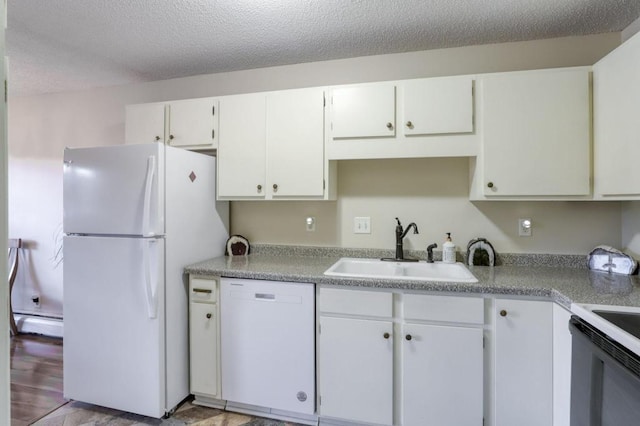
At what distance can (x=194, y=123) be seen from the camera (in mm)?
2324

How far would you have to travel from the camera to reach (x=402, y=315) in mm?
1675

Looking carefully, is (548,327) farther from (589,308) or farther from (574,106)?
(574,106)

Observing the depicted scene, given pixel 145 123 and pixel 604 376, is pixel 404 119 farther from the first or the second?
pixel 145 123

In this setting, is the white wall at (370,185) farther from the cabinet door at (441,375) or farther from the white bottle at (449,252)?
the cabinet door at (441,375)

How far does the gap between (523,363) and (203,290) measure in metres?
1.78

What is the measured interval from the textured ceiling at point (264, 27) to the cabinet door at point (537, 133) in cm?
36

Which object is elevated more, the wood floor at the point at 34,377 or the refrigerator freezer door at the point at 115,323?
the refrigerator freezer door at the point at 115,323

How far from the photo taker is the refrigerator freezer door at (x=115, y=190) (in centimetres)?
182

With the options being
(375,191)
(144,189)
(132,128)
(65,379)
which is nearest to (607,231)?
(375,191)

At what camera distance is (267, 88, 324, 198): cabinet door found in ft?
6.89

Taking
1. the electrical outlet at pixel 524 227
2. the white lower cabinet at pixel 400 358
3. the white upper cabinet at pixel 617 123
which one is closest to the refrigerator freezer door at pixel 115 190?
the white lower cabinet at pixel 400 358

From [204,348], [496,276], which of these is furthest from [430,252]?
[204,348]

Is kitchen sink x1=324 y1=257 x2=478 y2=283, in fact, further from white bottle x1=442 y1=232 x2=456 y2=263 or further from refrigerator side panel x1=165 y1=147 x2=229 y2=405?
refrigerator side panel x1=165 y1=147 x2=229 y2=405

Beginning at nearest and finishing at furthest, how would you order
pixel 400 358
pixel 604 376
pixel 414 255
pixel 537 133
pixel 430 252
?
pixel 604 376 → pixel 400 358 → pixel 537 133 → pixel 430 252 → pixel 414 255
